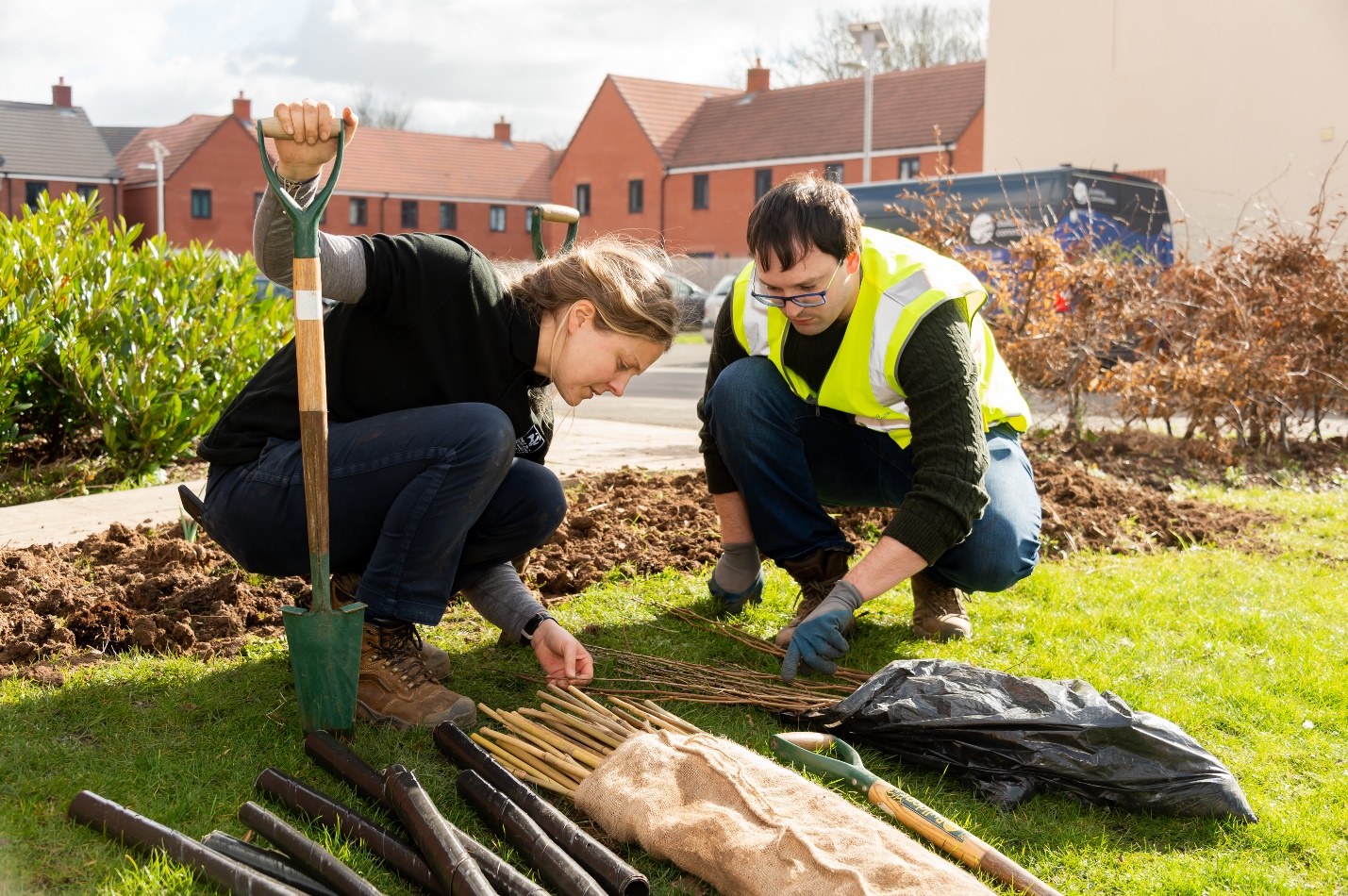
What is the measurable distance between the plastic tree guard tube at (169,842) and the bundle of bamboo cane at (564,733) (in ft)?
2.27

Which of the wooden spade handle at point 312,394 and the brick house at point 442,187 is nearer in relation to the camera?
the wooden spade handle at point 312,394


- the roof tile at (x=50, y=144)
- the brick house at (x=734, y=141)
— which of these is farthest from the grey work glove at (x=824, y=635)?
the roof tile at (x=50, y=144)

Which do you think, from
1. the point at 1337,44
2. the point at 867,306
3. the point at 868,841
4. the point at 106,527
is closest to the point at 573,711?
the point at 868,841

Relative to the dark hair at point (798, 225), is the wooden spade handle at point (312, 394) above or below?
below

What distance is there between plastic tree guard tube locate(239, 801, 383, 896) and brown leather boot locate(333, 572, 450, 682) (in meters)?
0.98

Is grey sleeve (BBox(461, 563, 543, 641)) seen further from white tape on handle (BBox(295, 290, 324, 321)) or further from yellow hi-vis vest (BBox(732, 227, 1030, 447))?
yellow hi-vis vest (BBox(732, 227, 1030, 447))

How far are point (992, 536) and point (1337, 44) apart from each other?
1693cm

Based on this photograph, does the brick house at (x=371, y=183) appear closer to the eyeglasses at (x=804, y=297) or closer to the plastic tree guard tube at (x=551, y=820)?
the eyeglasses at (x=804, y=297)

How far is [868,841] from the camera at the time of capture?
82.4 inches

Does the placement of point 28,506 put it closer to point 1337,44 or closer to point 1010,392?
point 1010,392

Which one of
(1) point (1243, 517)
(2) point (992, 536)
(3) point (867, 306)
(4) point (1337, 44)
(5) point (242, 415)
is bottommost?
(1) point (1243, 517)

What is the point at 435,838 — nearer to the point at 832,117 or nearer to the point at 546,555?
the point at 546,555

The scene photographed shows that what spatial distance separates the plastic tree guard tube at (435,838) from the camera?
194 cm

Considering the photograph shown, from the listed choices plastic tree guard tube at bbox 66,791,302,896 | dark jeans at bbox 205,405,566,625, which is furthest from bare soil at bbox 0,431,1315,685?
plastic tree guard tube at bbox 66,791,302,896
